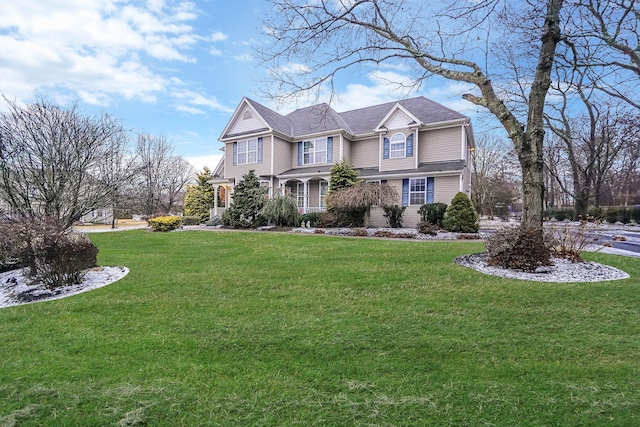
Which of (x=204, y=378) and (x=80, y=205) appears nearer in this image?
(x=204, y=378)

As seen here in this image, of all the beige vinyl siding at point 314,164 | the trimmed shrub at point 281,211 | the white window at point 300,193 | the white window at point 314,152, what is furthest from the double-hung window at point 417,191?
the white window at point 300,193

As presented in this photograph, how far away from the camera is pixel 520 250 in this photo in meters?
6.58

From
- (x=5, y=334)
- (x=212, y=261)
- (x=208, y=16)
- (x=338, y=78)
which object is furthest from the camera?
(x=208, y=16)

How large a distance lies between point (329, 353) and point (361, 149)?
1864 cm

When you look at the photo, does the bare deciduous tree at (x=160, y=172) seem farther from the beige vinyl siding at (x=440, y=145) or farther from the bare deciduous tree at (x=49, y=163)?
the beige vinyl siding at (x=440, y=145)

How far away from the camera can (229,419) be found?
2262mm

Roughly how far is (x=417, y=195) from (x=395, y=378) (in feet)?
52.2

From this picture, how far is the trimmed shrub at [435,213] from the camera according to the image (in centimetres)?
1558

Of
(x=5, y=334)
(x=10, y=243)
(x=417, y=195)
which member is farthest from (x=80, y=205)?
(x=417, y=195)

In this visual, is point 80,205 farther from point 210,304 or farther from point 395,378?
point 395,378

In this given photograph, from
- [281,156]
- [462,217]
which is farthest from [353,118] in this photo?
[462,217]

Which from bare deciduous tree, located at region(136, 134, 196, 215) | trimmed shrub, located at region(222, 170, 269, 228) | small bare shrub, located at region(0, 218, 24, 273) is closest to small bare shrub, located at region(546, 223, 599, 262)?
small bare shrub, located at region(0, 218, 24, 273)

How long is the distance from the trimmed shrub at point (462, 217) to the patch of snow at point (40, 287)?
12622 millimetres

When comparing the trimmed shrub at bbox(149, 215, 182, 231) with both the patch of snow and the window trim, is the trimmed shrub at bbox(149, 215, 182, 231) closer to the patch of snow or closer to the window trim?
the window trim
